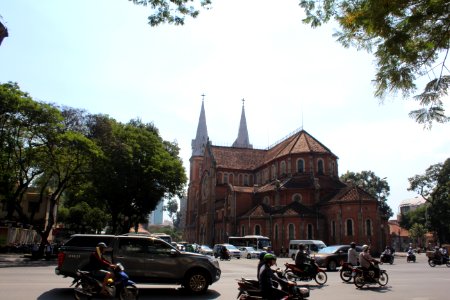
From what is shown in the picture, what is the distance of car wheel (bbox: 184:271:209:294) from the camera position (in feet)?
40.9

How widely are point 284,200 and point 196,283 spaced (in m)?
41.1

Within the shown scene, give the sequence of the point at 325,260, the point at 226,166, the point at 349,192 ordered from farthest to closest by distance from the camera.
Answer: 1. the point at 226,166
2. the point at 349,192
3. the point at 325,260

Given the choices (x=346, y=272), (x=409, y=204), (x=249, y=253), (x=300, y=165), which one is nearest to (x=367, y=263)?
(x=346, y=272)

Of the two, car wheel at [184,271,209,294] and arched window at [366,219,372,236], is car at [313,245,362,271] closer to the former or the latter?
car wheel at [184,271,209,294]

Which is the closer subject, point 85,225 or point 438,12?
point 438,12

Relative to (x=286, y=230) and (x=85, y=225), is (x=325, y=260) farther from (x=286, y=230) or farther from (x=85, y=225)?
(x=85, y=225)

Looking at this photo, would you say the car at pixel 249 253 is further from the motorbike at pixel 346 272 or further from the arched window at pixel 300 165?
the motorbike at pixel 346 272

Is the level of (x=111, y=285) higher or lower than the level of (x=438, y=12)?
lower

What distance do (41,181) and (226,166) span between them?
3507 cm

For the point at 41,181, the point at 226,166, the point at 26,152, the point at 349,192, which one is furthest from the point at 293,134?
the point at 26,152

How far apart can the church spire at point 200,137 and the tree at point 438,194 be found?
40025mm

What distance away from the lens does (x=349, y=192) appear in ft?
153

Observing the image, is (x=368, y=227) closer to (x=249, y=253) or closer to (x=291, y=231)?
(x=291, y=231)

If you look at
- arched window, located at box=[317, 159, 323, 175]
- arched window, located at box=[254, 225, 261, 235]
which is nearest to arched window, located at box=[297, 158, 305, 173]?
arched window, located at box=[317, 159, 323, 175]
